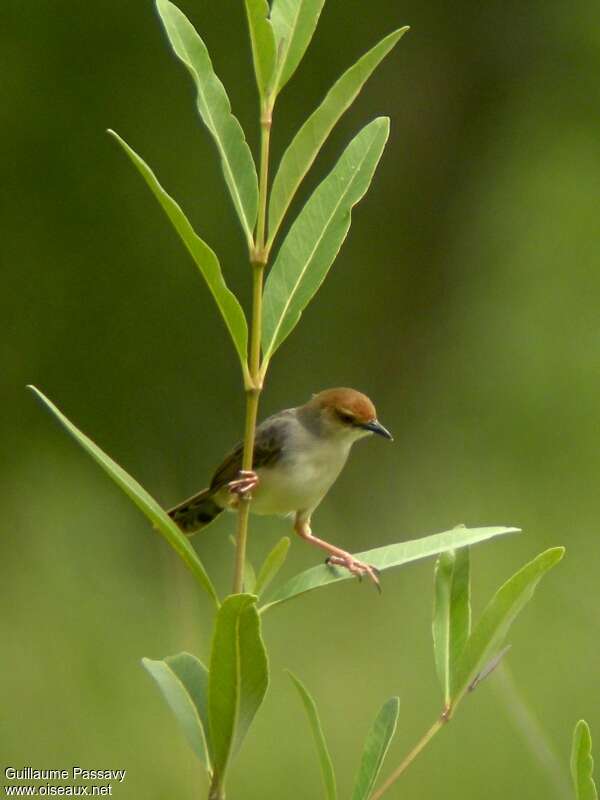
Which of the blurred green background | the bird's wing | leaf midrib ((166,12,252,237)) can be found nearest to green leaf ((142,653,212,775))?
leaf midrib ((166,12,252,237))

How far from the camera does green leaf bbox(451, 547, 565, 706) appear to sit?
2.28 metres

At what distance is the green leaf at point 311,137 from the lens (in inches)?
88.1

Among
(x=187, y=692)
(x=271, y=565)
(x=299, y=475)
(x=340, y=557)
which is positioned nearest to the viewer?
(x=187, y=692)

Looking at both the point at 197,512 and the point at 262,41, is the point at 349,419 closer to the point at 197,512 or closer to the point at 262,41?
the point at 197,512

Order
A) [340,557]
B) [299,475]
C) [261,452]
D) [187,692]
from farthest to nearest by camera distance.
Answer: [261,452]
[299,475]
[340,557]
[187,692]

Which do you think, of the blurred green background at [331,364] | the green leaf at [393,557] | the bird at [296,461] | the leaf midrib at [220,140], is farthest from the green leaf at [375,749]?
the blurred green background at [331,364]

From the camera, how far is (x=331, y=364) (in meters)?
12.5

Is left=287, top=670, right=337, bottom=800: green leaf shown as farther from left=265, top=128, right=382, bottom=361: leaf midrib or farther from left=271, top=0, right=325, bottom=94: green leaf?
left=271, top=0, right=325, bottom=94: green leaf

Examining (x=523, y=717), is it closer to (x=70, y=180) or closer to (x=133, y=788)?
(x=133, y=788)

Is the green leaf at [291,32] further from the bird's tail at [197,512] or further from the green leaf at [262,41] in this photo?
the bird's tail at [197,512]

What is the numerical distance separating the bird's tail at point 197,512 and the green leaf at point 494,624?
1923 mm

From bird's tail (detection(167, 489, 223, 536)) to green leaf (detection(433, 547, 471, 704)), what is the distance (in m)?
1.78

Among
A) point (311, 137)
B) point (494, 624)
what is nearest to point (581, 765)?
point (494, 624)

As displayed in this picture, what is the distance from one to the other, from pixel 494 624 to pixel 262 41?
98 centimetres
